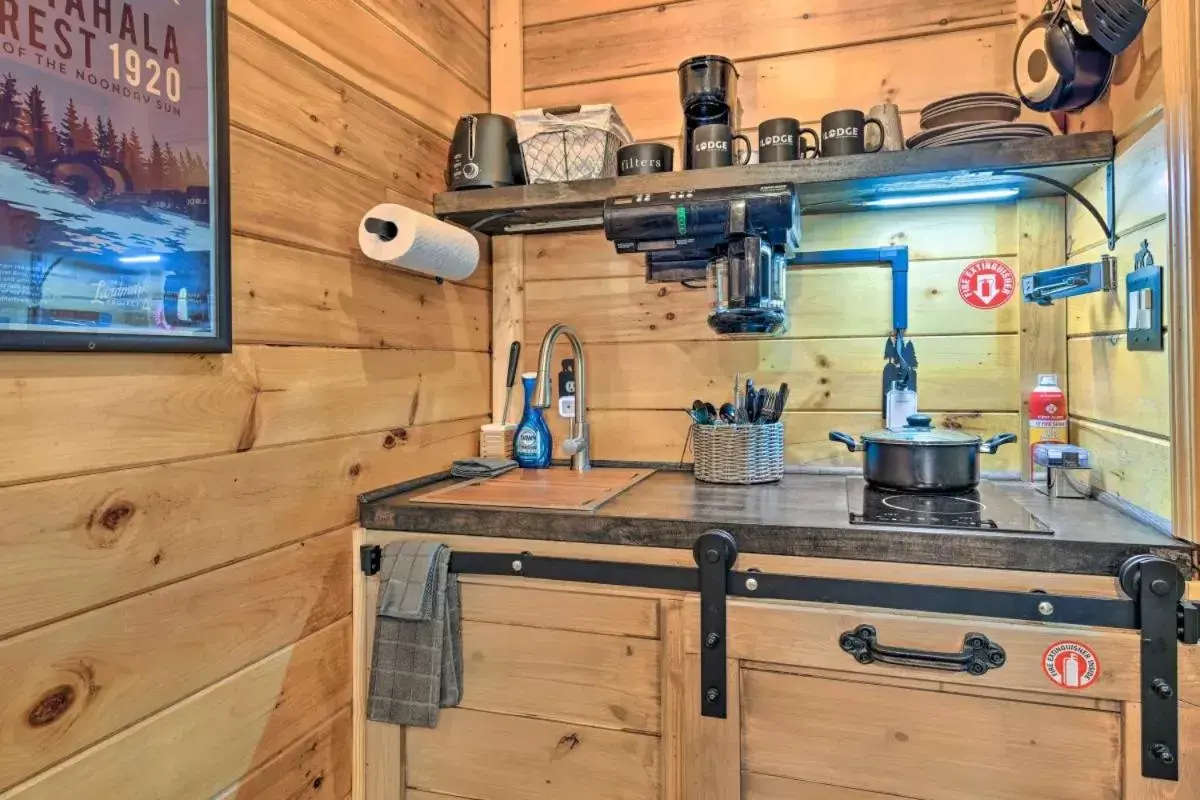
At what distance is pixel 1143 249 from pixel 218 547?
1.55 meters

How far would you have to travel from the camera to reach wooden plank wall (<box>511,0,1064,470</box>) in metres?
1.63

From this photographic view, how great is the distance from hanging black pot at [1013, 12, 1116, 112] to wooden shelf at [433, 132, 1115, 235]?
10 centimetres

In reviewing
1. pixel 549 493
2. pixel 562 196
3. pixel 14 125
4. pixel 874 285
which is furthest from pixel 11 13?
pixel 874 285

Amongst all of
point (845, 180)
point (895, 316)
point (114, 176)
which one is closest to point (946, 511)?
point (895, 316)

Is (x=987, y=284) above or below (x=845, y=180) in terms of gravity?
below

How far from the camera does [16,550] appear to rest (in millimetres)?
828

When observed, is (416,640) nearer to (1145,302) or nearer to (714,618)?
(714,618)

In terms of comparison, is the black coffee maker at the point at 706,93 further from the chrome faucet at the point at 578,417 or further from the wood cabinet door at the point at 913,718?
the wood cabinet door at the point at 913,718

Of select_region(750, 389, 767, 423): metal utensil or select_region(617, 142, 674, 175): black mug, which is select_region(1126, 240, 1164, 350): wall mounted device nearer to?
select_region(750, 389, 767, 423): metal utensil

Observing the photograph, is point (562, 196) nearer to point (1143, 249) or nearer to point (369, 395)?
point (369, 395)

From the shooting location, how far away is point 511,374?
1775 mm

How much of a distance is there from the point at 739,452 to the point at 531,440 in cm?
55

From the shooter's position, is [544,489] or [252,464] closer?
[252,464]

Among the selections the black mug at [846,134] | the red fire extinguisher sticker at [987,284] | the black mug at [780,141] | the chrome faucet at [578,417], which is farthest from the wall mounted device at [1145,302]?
the chrome faucet at [578,417]
